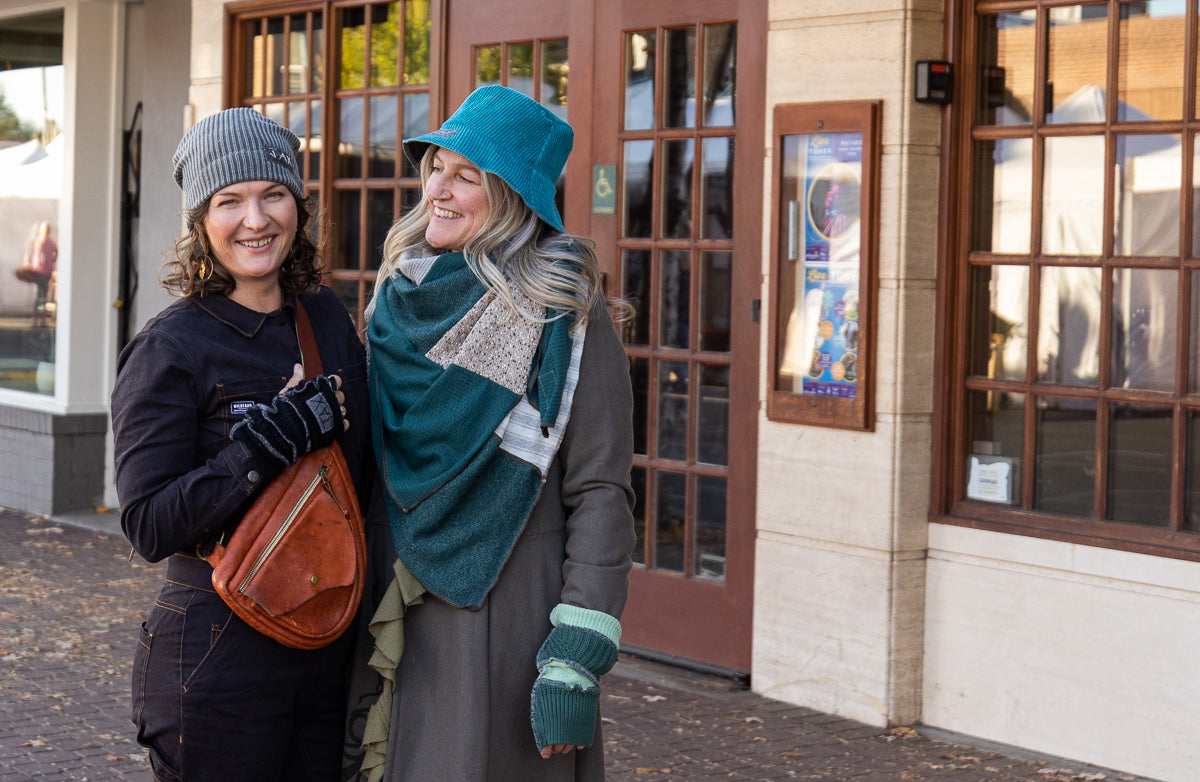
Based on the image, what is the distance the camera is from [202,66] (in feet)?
29.0

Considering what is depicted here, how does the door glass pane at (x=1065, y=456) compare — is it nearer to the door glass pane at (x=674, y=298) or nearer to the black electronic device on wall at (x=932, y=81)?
the black electronic device on wall at (x=932, y=81)

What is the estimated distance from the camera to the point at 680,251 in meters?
6.41

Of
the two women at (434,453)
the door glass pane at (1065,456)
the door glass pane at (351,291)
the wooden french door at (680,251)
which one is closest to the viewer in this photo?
the two women at (434,453)

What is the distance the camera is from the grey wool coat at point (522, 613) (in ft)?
Answer: 9.21

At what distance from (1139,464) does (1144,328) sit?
464mm

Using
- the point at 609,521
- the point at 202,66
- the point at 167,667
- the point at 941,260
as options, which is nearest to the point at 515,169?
the point at 609,521

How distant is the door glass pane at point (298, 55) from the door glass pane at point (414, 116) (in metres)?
0.97

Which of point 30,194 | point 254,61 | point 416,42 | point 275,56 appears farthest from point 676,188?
point 30,194

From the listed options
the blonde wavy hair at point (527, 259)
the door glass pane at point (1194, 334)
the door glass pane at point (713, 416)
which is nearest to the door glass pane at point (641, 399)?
the door glass pane at point (713, 416)

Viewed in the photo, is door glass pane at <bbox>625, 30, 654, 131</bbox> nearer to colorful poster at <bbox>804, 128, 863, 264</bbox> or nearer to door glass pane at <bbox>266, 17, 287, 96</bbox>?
colorful poster at <bbox>804, 128, 863, 264</bbox>

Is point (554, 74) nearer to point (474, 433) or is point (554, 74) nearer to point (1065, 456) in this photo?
point (1065, 456)

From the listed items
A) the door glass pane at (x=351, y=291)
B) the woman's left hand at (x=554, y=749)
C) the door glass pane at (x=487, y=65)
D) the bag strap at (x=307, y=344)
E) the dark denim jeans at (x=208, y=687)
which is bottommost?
the woman's left hand at (x=554, y=749)

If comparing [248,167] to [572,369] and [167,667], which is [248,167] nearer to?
[572,369]

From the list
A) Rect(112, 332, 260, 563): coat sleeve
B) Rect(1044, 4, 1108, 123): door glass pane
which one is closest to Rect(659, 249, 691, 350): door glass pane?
Rect(1044, 4, 1108, 123): door glass pane
